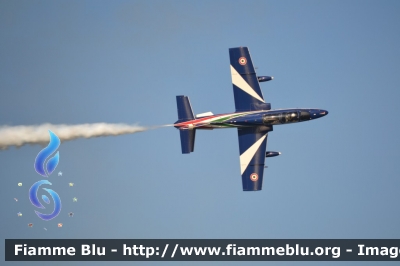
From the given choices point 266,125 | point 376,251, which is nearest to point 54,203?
point 266,125

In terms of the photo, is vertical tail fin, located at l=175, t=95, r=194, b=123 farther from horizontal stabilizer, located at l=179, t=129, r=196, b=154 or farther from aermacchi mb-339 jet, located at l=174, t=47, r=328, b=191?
horizontal stabilizer, located at l=179, t=129, r=196, b=154

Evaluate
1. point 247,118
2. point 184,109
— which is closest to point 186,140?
point 184,109

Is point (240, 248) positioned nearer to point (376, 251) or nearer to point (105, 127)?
point (376, 251)

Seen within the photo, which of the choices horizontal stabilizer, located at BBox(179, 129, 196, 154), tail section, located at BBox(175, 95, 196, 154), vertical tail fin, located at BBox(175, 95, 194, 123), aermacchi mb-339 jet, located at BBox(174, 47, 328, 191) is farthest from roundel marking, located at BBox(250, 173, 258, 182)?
vertical tail fin, located at BBox(175, 95, 194, 123)

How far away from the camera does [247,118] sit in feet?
354

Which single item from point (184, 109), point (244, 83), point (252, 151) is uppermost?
point (244, 83)

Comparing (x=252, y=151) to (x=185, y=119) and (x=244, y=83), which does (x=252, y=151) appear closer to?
(x=244, y=83)

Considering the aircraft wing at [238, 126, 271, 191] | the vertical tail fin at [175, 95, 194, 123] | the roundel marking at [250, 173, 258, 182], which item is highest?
the vertical tail fin at [175, 95, 194, 123]

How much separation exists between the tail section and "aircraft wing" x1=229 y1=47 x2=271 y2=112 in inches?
183

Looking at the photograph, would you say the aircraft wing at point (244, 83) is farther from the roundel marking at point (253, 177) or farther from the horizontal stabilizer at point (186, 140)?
the roundel marking at point (253, 177)

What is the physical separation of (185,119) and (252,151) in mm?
7199

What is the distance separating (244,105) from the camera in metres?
109

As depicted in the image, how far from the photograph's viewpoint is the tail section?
10781 centimetres

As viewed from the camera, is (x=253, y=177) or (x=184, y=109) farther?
(x=253, y=177)
